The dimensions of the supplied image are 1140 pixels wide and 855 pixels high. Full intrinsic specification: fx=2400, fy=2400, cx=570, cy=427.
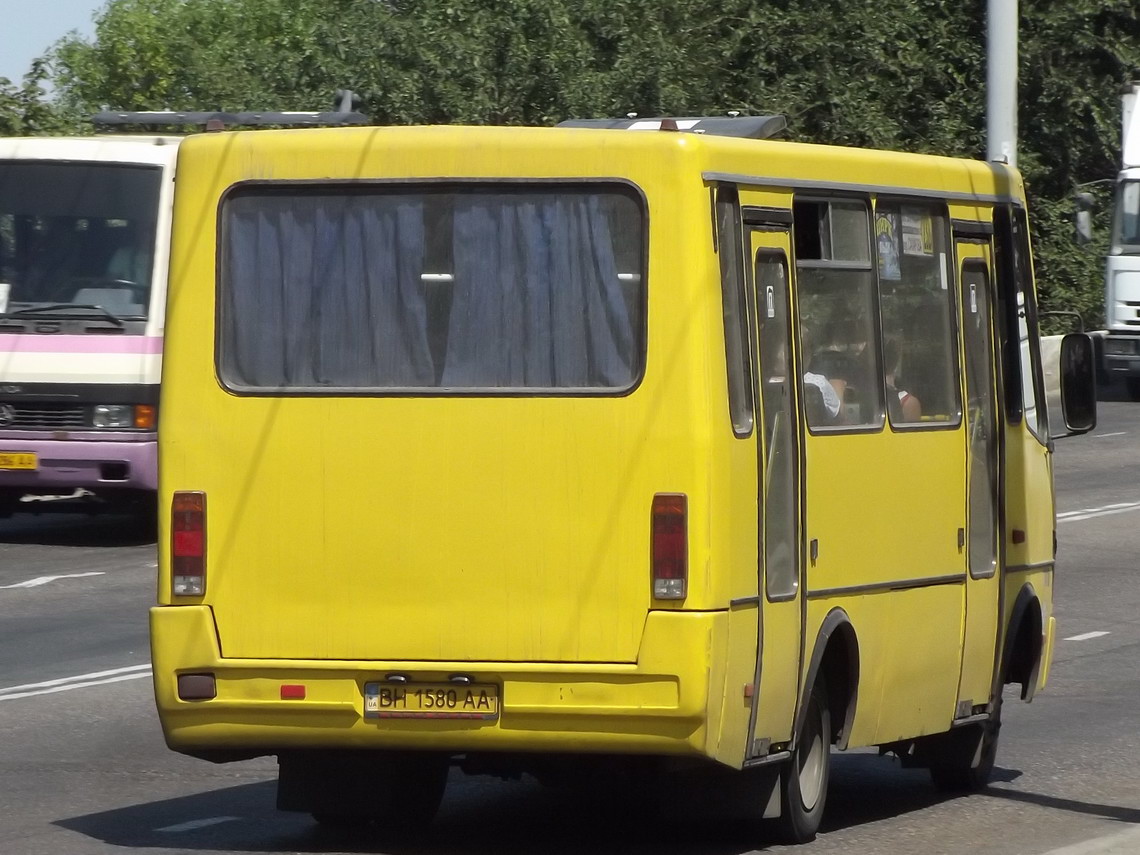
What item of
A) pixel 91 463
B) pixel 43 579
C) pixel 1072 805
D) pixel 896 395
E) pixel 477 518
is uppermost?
pixel 896 395

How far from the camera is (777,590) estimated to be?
25.0 feet

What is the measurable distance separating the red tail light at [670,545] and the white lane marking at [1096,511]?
13.7 m

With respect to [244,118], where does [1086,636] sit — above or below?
below

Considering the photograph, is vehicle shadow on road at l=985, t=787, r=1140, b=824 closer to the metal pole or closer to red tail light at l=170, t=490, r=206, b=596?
red tail light at l=170, t=490, r=206, b=596

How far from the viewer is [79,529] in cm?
1975

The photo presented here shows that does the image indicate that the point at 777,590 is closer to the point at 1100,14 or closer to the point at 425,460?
the point at 425,460

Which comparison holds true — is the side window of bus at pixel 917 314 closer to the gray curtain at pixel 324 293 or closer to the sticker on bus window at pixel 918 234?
the sticker on bus window at pixel 918 234

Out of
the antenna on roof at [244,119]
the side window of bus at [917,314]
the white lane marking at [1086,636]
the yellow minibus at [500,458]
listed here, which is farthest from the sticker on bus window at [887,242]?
the antenna on roof at [244,119]

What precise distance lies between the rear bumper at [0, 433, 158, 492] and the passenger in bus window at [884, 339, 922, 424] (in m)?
9.61

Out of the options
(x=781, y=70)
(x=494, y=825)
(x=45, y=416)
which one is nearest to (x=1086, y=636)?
(x=494, y=825)

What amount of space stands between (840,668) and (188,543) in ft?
7.63

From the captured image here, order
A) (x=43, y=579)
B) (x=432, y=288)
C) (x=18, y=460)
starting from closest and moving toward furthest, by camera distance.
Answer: (x=432, y=288)
(x=43, y=579)
(x=18, y=460)

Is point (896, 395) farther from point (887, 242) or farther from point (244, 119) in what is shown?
point (244, 119)

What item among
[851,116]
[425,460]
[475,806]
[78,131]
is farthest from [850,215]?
[851,116]
